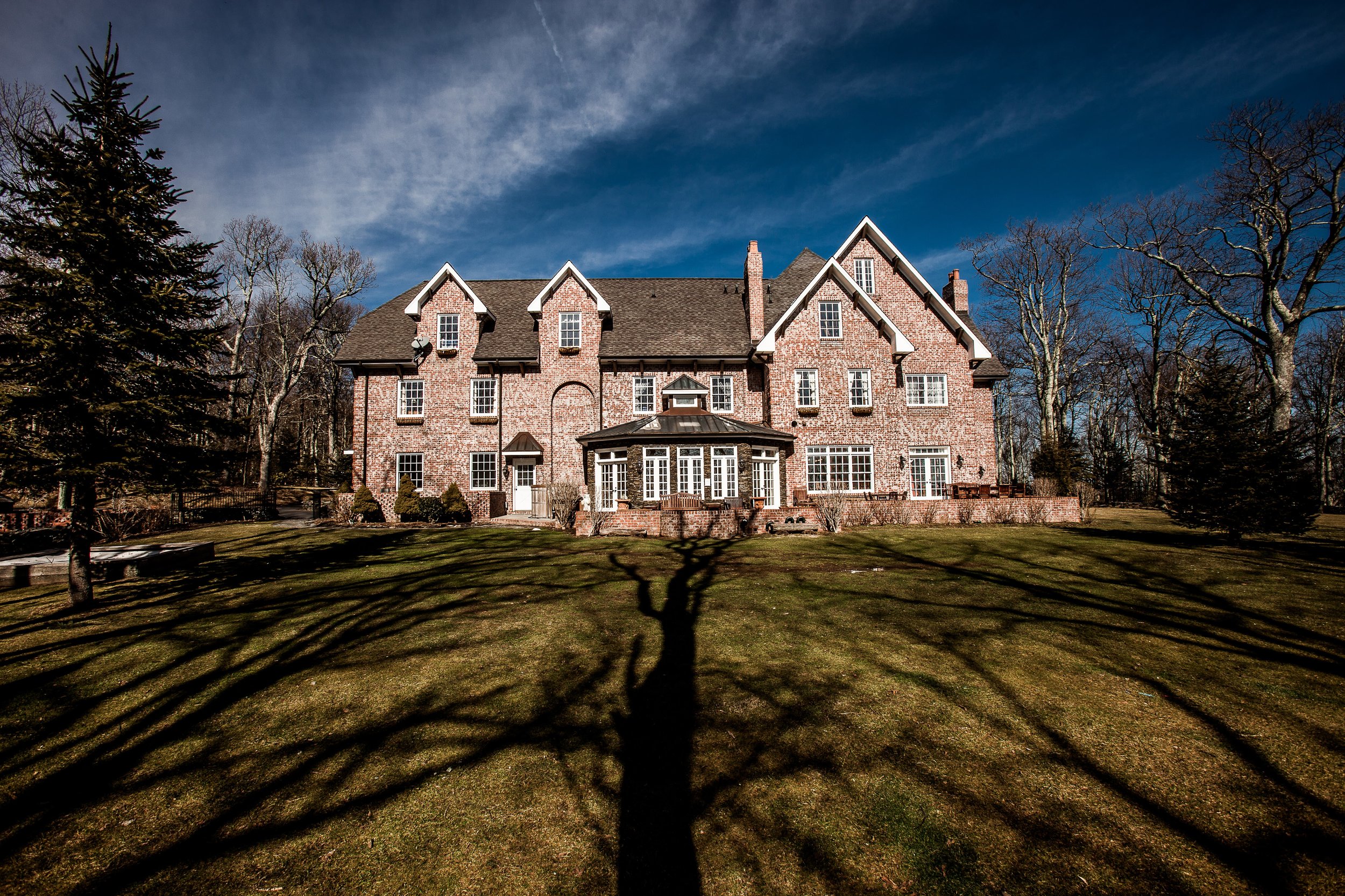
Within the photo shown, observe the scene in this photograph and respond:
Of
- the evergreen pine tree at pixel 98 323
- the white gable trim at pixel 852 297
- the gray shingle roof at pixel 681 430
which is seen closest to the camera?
the evergreen pine tree at pixel 98 323

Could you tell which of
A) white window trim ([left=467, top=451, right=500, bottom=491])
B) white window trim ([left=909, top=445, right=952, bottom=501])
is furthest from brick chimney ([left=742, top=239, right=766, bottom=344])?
white window trim ([left=467, top=451, right=500, bottom=491])

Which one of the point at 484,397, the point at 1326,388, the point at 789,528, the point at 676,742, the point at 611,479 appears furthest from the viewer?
the point at 1326,388

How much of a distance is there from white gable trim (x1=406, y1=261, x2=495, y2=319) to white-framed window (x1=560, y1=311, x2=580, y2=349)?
3868mm

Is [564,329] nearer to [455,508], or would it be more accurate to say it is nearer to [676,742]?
[455,508]

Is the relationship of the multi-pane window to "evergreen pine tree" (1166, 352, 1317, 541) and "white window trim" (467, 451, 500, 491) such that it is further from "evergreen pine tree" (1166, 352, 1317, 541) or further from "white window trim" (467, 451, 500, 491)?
"evergreen pine tree" (1166, 352, 1317, 541)

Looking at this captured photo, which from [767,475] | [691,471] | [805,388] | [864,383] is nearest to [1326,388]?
[864,383]

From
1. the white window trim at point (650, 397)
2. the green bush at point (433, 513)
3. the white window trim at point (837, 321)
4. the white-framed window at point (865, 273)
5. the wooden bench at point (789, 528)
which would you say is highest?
the white-framed window at point (865, 273)

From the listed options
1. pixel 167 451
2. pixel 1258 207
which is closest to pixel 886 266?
pixel 1258 207

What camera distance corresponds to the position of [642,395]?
2528 centimetres

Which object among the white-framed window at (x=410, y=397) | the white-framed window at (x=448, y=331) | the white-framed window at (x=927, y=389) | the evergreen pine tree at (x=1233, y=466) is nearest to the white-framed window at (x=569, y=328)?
the white-framed window at (x=448, y=331)

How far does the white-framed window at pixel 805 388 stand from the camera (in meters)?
24.4

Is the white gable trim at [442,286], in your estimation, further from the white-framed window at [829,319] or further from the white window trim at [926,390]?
the white window trim at [926,390]

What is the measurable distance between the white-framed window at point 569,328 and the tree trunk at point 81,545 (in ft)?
59.9

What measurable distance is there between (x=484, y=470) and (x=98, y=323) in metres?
17.0
